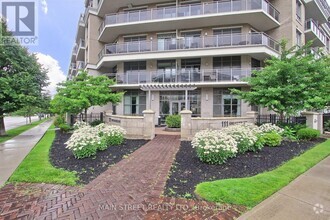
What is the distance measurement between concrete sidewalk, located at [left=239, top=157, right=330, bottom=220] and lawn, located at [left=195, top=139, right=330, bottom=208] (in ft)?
0.49

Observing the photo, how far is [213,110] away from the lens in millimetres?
19141

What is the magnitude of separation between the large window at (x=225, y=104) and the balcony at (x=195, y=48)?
366 cm

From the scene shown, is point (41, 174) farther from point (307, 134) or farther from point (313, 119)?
point (313, 119)

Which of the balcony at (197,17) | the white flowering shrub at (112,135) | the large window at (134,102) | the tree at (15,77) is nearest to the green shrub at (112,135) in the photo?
the white flowering shrub at (112,135)

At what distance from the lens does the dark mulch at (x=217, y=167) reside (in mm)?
5199

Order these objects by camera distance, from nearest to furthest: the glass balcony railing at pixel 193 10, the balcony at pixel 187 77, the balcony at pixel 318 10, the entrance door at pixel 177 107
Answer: the glass balcony railing at pixel 193 10 < the balcony at pixel 187 77 < the entrance door at pixel 177 107 < the balcony at pixel 318 10

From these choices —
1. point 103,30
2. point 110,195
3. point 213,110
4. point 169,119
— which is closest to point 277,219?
point 110,195

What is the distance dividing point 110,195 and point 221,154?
3.77 metres

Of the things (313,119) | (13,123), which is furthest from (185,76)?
(13,123)

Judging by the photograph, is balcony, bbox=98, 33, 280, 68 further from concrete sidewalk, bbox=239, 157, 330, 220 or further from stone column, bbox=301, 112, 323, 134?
concrete sidewalk, bbox=239, 157, 330, 220

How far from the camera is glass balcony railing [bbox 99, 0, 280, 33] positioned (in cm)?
1694

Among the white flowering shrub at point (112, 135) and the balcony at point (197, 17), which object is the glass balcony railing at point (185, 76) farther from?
the white flowering shrub at point (112, 135)

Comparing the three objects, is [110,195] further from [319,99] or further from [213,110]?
[213,110]

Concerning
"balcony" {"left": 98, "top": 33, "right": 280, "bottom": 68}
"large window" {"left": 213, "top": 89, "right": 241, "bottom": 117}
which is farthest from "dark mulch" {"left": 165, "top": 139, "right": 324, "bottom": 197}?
"balcony" {"left": 98, "top": 33, "right": 280, "bottom": 68}
